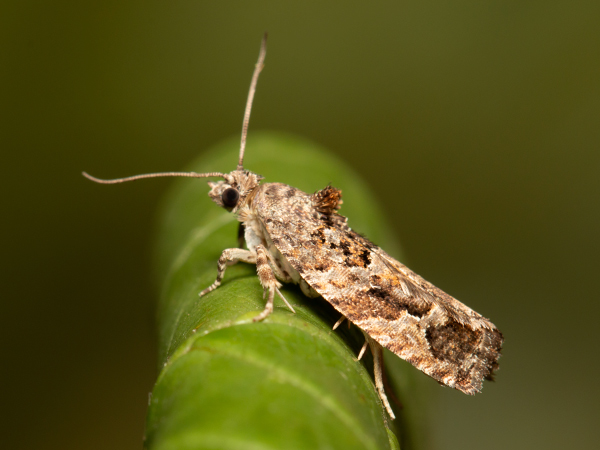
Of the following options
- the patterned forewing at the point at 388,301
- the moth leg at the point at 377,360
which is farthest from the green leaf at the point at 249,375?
the patterned forewing at the point at 388,301

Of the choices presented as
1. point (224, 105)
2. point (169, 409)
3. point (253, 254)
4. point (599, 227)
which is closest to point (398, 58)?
point (224, 105)

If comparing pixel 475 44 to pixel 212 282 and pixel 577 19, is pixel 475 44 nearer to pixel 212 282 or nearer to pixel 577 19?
pixel 577 19

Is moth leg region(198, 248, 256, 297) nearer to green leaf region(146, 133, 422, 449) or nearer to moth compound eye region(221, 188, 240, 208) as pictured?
green leaf region(146, 133, 422, 449)

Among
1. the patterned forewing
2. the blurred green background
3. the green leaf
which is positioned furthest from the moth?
the blurred green background

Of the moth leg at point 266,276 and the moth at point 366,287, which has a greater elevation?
the moth at point 366,287

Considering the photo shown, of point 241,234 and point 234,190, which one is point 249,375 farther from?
point 241,234

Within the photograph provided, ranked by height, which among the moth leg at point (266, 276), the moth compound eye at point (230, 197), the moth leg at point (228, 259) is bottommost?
the moth leg at point (228, 259)

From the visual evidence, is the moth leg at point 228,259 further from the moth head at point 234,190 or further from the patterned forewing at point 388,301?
the moth head at point 234,190
